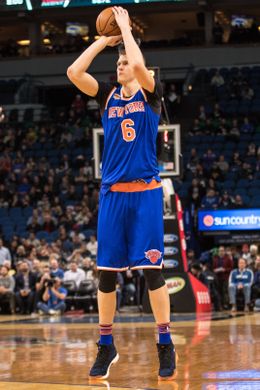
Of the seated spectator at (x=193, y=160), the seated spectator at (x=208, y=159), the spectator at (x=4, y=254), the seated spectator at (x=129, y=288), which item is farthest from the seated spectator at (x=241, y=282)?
the seated spectator at (x=208, y=159)

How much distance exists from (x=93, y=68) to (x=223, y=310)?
14.4 m

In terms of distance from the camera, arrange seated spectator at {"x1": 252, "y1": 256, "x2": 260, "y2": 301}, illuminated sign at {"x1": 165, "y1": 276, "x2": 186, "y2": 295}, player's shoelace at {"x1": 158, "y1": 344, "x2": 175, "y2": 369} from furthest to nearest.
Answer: seated spectator at {"x1": 252, "y1": 256, "x2": 260, "y2": 301} → illuminated sign at {"x1": 165, "y1": 276, "x2": 186, "y2": 295} → player's shoelace at {"x1": 158, "y1": 344, "x2": 175, "y2": 369}

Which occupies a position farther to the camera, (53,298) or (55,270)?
(55,270)

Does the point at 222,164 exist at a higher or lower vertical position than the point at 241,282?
higher

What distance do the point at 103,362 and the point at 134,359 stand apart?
988 mm

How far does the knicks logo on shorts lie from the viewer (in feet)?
18.6

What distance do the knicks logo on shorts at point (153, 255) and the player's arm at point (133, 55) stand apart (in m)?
1.04

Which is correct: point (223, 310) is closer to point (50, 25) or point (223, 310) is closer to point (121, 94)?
point (121, 94)

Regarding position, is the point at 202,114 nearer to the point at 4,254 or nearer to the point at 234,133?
the point at 234,133

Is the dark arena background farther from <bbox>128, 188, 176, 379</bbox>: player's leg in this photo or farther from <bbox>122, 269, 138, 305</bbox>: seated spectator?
<bbox>128, 188, 176, 379</bbox>: player's leg

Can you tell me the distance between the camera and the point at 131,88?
5.81 m

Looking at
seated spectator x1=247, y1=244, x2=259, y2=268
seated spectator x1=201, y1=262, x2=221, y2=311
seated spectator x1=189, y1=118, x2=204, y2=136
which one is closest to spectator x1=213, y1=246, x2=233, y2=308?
seated spectator x1=201, y1=262, x2=221, y2=311

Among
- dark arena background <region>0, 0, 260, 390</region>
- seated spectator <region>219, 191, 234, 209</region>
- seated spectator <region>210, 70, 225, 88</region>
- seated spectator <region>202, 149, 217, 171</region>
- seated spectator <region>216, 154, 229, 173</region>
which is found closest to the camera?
dark arena background <region>0, 0, 260, 390</region>

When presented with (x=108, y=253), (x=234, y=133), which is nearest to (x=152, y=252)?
(x=108, y=253)
